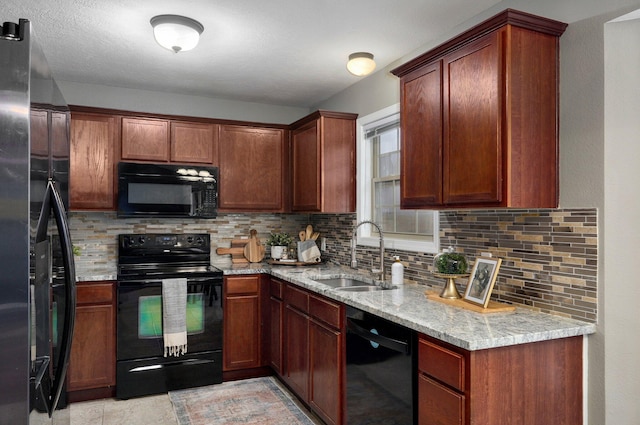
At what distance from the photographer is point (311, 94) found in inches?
171

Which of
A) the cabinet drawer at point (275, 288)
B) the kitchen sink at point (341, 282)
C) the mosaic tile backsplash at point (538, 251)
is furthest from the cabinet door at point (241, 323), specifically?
the mosaic tile backsplash at point (538, 251)

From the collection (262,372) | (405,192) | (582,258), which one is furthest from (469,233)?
(262,372)

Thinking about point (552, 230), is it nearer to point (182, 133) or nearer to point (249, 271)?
point (249, 271)

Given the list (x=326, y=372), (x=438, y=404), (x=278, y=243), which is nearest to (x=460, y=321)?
(x=438, y=404)

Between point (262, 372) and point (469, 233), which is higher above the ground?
point (469, 233)

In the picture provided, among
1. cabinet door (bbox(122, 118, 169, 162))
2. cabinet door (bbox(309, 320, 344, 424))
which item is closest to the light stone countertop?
cabinet door (bbox(309, 320, 344, 424))

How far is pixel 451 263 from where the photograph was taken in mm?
2465

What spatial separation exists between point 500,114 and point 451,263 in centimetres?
82

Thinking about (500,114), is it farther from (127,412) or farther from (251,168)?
(127,412)

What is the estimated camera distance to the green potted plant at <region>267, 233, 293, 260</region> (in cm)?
437

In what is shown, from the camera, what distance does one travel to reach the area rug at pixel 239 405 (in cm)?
312

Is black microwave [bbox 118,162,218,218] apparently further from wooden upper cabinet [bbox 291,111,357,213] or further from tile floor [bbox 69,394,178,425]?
tile floor [bbox 69,394,178,425]

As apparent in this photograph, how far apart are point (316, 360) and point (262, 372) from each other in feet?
3.67

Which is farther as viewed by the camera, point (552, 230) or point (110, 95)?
point (110, 95)
